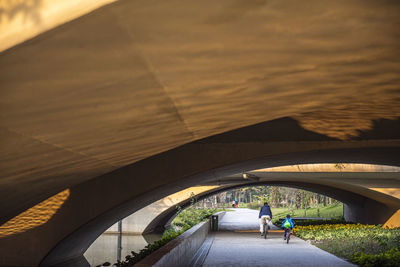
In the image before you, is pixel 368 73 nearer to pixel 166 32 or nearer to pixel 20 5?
pixel 166 32

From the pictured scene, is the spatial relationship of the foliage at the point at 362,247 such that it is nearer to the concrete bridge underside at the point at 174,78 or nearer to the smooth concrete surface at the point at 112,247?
the concrete bridge underside at the point at 174,78

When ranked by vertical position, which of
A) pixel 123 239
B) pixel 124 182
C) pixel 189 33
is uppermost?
pixel 189 33

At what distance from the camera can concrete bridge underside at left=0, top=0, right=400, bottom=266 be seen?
10.3 feet

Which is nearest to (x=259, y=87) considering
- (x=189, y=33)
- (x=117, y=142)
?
(x=189, y=33)

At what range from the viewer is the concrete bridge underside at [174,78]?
10.3 ft

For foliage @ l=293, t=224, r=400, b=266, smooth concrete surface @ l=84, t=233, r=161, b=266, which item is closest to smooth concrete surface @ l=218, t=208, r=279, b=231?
smooth concrete surface @ l=84, t=233, r=161, b=266

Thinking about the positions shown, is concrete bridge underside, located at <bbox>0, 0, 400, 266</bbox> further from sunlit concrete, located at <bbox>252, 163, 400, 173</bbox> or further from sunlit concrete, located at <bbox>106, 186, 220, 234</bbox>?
sunlit concrete, located at <bbox>106, 186, 220, 234</bbox>

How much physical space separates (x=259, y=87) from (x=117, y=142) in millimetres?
2372

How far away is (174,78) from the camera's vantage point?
414cm

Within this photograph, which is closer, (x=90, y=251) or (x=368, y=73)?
(x=368, y=73)

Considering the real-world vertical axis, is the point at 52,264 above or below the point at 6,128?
below

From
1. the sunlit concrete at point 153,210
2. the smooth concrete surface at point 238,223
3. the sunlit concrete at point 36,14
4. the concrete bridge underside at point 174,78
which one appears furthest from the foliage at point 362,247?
the sunlit concrete at point 36,14

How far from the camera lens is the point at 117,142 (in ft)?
20.9

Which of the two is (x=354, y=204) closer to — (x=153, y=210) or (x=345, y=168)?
(x=345, y=168)
